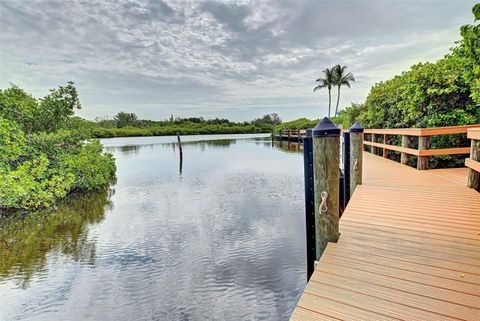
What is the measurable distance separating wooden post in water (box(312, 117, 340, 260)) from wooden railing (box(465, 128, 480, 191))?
3082mm

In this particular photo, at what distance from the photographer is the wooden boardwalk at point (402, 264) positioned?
1.47m

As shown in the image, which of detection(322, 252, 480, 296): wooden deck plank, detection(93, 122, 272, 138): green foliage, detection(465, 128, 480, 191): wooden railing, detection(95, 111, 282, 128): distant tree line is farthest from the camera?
detection(95, 111, 282, 128): distant tree line

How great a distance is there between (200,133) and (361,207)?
69366mm

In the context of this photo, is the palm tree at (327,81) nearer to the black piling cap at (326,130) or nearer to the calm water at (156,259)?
the calm water at (156,259)

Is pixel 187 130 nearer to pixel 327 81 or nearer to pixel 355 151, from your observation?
pixel 327 81

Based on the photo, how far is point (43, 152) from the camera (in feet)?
24.1

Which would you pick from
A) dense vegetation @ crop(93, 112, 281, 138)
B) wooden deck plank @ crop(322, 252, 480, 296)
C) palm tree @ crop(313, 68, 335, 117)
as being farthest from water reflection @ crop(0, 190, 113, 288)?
dense vegetation @ crop(93, 112, 281, 138)

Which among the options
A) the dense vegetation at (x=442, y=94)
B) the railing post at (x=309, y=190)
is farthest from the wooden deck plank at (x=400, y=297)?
the dense vegetation at (x=442, y=94)

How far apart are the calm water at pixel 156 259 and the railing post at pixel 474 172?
3.10 m

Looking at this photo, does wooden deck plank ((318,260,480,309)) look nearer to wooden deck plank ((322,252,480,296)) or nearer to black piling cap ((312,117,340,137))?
wooden deck plank ((322,252,480,296))

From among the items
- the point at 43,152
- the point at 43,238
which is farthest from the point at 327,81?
the point at 43,238

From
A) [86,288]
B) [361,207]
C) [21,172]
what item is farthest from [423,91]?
[21,172]

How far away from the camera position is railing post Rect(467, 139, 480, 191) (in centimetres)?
400

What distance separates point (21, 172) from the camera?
5371 millimetres
